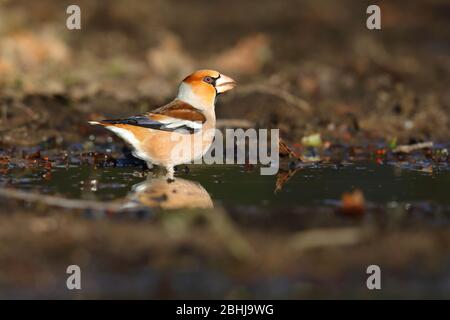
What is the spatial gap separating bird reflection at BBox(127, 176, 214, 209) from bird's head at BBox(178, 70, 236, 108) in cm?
121

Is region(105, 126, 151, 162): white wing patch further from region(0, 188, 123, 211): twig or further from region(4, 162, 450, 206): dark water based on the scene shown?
region(0, 188, 123, 211): twig

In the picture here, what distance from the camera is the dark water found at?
7934 millimetres

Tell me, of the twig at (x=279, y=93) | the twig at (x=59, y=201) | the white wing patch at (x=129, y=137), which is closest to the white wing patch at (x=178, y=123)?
the white wing patch at (x=129, y=137)

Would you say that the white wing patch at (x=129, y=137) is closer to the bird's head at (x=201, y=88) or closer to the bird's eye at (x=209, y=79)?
the bird's head at (x=201, y=88)

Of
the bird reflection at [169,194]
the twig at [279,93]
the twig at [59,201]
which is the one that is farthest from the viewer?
the twig at [279,93]

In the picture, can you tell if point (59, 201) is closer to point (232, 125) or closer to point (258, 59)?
point (232, 125)

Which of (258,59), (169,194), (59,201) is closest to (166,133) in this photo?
(169,194)

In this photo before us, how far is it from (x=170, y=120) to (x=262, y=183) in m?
1.22

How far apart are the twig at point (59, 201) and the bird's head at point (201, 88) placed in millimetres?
2631

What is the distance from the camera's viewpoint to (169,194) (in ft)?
26.2

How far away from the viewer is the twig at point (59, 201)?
7.19 meters
